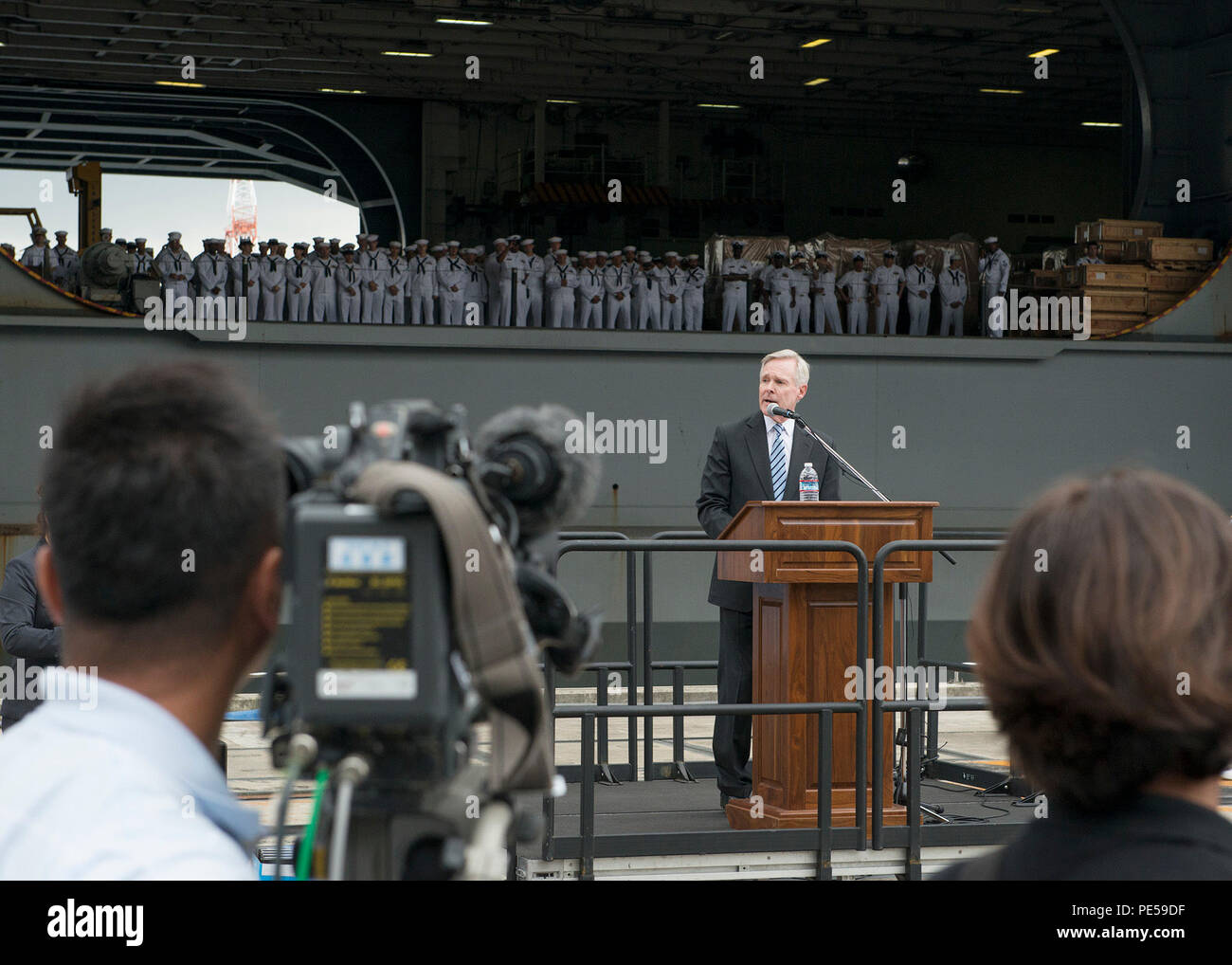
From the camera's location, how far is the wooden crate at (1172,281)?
2292 cm

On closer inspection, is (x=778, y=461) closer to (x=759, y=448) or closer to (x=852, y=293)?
(x=759, y=448)

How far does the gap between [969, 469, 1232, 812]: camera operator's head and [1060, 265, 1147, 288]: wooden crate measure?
22657 mm

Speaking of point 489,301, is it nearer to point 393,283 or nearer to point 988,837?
point 393,283

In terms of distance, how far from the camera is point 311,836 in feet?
4.85

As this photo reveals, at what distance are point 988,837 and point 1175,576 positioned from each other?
18.4ft

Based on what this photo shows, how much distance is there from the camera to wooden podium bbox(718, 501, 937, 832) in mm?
6531

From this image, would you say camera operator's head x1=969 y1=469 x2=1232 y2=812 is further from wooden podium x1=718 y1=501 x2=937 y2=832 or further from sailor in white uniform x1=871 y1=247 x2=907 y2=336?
sailor in white uniform x1=871 y1=247 x2=907 y2=336

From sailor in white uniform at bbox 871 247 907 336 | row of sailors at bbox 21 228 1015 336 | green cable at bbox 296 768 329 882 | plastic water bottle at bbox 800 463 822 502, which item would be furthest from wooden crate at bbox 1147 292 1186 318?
green cable at bbox 296 768 329 882

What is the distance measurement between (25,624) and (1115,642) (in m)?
5.93

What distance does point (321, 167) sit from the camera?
37.0 metres

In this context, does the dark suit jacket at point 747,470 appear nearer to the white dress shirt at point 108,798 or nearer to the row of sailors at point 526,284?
the white dress shirt at point 108,798

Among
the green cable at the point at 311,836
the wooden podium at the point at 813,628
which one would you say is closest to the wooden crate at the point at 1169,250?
the wooden podium at the point at 813,628

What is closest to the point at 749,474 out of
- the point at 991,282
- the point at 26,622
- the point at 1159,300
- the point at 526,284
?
the point at 26,622
